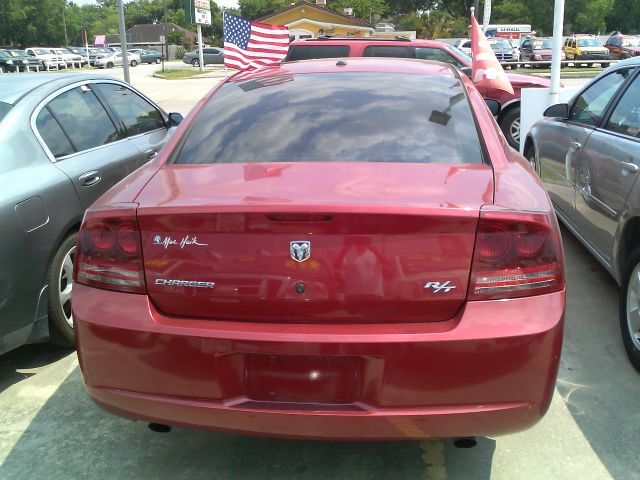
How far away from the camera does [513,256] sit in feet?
7.11

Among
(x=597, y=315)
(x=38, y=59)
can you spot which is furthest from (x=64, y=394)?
(x=38, y=59)

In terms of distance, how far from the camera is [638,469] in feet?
8.55

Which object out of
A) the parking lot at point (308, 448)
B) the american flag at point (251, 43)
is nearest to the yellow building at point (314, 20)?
the american flag at point (251, 43)

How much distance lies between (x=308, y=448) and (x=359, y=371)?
882mm

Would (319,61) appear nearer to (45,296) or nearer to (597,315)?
(45,296)

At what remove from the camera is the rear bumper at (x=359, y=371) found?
6.85ft

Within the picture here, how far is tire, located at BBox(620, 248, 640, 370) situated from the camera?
3.43 meters

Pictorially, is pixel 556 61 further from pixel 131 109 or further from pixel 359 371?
pixel 359 371

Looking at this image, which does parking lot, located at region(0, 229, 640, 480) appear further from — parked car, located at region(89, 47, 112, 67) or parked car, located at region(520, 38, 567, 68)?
parked car, located at region(89, 47, 112, 67)

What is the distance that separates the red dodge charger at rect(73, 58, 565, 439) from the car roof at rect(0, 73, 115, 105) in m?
2.04

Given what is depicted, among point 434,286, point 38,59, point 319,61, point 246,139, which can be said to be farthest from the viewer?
point 38,59

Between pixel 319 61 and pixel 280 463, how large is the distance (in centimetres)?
239

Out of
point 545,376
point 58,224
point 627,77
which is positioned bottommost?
point 545,376

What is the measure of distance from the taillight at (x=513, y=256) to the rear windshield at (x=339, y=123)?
1.71 ft
